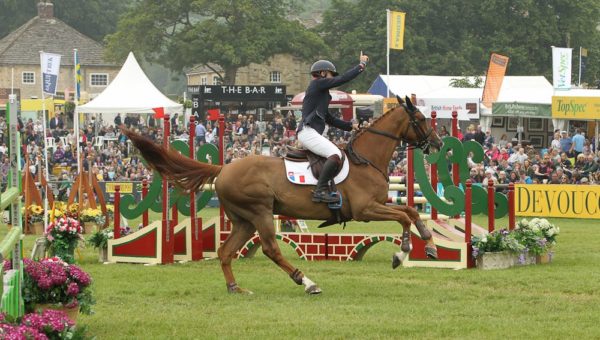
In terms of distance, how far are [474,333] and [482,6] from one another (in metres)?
63.6

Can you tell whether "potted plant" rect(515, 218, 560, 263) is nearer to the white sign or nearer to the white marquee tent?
the white sign

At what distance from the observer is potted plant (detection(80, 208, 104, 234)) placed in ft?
68.6

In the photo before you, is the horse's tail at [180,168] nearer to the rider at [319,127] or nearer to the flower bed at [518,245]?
the rider at [319,127]

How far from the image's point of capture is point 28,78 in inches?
3216

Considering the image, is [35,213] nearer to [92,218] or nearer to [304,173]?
[92,218]

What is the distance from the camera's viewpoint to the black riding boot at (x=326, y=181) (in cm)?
1269

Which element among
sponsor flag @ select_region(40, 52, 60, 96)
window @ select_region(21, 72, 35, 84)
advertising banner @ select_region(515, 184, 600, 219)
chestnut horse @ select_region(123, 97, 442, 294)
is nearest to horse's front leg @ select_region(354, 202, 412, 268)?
chestnut horse @ select_region(123, 97, 442, 294)

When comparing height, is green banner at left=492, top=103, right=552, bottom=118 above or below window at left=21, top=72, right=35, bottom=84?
below

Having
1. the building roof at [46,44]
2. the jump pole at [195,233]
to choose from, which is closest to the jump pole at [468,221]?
the jump pole at [195,233]

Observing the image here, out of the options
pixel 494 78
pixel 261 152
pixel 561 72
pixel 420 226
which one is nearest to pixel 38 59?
pixel 494 78

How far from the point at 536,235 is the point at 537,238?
7 centimetres

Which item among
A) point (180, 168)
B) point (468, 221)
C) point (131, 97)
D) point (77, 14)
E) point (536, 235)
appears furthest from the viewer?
point (77, 14)

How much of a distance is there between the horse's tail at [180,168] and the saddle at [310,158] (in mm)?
936

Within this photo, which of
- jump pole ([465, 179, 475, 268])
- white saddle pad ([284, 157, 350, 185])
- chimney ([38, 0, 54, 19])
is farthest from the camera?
chimney ([38, 0, 54, 19])
